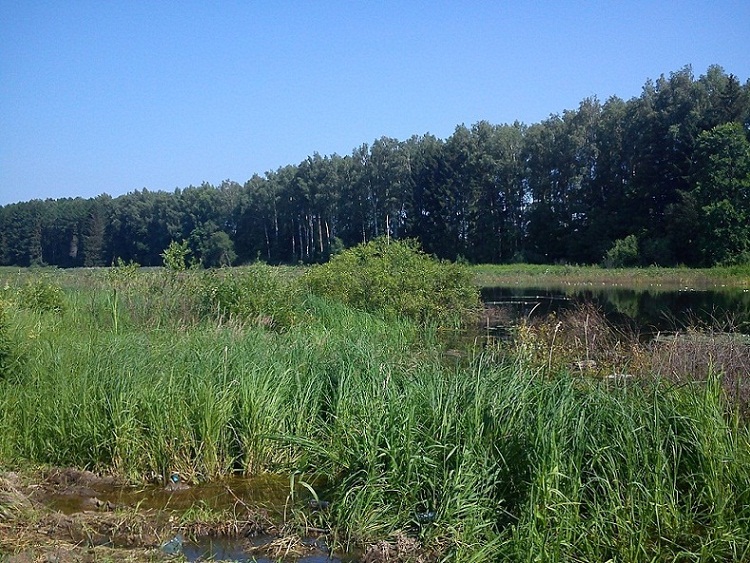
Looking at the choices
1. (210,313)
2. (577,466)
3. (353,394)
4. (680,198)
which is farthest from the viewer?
(680,198)

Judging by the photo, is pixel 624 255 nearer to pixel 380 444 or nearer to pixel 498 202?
pixel 498 202

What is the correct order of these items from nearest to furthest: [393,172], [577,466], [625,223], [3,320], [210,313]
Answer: [577,466]
[3,320]
[210,313]
[625,223]
[393,172]

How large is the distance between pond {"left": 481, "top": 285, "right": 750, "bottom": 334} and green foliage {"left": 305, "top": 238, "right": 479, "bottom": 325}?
7.31ft

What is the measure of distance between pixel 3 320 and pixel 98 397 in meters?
2.75

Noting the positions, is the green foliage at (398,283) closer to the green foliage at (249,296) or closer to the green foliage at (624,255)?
the green foliage at (249,296)

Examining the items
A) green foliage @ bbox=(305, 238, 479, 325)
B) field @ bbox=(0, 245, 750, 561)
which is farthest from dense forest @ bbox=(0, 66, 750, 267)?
field @ bbox=(0, 245, 750, 561)

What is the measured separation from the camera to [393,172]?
7744 centimetres

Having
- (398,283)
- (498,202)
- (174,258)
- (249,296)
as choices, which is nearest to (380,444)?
(249,296)

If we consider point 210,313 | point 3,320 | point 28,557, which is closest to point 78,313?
point 210,313

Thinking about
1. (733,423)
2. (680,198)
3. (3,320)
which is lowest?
(733,423)

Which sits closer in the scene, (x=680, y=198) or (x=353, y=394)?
(x=353, y=394)

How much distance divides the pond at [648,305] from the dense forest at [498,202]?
16.4m

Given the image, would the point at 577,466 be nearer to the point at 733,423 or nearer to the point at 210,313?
the point at 733,423

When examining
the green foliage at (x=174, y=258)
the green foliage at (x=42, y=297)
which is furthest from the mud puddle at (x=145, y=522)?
the green foliage at (x=174, y=258)
